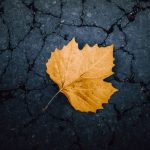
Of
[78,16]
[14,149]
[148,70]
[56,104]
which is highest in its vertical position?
[78,16]

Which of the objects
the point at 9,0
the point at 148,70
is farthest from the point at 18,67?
the point at 148,70

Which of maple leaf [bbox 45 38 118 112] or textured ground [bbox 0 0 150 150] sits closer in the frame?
maple leaf [bbox 45 38 118 112]

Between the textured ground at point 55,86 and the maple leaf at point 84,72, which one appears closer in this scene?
A: the maple leaf at point 84,72

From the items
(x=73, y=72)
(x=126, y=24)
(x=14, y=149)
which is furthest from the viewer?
(x=126, y=24)

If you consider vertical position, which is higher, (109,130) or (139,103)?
(139,103)

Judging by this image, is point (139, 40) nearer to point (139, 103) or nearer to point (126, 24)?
point (126, 24)
